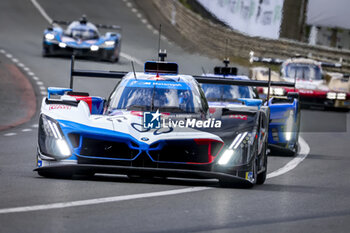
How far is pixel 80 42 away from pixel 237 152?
21455 millimetres

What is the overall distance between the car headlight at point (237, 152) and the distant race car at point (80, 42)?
20787mm

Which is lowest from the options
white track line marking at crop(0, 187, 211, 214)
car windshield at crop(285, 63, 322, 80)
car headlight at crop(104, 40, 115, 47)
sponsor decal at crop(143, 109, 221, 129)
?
white track line marking at crop(0, 187, 211, 214)

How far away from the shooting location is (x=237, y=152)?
873 centimetres

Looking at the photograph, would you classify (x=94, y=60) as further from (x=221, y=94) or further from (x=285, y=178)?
(x=285, y=178)

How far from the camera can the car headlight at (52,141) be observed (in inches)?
346

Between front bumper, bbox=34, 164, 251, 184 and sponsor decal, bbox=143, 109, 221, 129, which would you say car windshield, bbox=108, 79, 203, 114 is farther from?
front bumper, bbox=34, 164, 251, 184

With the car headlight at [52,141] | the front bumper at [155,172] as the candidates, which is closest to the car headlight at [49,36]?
the car headlight at [52,141]

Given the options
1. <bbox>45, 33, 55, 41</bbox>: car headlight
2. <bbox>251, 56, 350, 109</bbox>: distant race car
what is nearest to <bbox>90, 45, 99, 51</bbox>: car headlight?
<bbox>45, 33, 55, 41</bbox>: car headlight

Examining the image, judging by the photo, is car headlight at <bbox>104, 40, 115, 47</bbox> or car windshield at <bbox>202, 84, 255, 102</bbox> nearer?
car windshield at <bbox>202, 84, 255, 102</bbox>

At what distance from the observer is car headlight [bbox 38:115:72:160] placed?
880 centimetres

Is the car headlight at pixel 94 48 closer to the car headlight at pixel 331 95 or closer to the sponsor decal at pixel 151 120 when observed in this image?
the car headlight at pixel 331 95

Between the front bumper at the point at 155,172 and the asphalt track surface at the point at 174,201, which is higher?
the front bumper at the point at 155,172

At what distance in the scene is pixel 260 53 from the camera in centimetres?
3444

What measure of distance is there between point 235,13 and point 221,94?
14.4 meters
